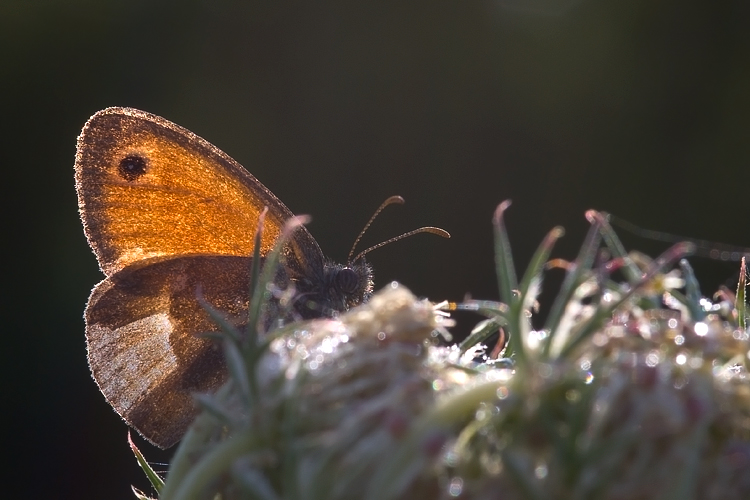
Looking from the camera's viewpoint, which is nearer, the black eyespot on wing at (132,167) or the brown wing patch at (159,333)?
the brown wing patch at (159,333)

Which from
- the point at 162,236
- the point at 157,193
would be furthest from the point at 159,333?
the point at 157,193

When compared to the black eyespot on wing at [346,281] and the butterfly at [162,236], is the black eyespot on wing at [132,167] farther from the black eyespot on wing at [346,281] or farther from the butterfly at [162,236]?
the black eyespot on wing at [346,281]

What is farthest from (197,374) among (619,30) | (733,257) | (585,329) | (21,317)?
(619,30)

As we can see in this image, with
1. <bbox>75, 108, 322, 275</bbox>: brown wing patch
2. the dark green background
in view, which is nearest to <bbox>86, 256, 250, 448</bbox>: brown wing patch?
<bbox>75, 108, 322, 275</bbox>: brown wing patch

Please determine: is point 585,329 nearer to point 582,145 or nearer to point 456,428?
point 456,428

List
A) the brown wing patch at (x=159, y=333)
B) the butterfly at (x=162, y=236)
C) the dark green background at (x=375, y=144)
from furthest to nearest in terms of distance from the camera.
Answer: the dark green background at (x=375, y=144), the butterfly at (x=162, y=236), the brown wing patch at (x=159, y=333)

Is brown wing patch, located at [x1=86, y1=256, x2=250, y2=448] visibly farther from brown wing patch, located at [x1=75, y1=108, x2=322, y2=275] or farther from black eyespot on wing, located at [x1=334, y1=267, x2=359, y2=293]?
black eyespot on wing, located at [x1=334, y1=267, x2=359, y2=293]

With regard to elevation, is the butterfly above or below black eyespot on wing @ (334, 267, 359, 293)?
above

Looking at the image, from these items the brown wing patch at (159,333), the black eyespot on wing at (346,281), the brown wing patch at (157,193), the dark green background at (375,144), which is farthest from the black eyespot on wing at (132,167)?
the dark green background at (375,144)
